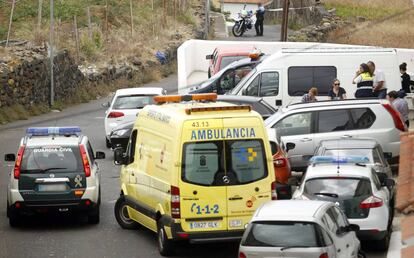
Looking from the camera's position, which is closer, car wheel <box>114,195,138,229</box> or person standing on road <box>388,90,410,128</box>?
car wheel <box>114,195,138,229</box>

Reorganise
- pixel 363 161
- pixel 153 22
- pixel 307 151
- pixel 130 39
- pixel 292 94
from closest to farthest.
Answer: pixel 363 161 < pixel 307 151 < pixel 292 94 < pixel 130 39 < pixel 153 22

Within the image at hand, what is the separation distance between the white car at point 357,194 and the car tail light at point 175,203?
195 centimetres

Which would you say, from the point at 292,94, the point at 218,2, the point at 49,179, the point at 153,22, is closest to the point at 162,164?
the point at 49,179

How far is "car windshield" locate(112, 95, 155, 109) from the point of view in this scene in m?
31.0

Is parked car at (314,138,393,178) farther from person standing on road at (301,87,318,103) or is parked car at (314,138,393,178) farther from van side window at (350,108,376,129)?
person standing on road at (301,87,318,103)

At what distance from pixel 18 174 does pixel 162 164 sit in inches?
128

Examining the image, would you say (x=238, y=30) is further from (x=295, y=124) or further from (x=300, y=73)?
(x=295, y=124)

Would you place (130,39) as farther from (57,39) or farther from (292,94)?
(292,94)

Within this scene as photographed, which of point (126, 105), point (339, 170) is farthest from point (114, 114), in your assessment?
point (339, 170)

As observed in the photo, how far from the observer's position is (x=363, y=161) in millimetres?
19531

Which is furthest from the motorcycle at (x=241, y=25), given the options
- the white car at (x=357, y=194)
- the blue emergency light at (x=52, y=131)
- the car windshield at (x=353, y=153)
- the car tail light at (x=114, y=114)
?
the white car at (x=357, y=194)

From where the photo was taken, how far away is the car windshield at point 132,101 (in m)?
31.0

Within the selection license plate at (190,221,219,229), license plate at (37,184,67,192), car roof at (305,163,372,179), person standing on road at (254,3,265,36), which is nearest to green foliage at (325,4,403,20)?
person standing on road at (254,3,265,36)

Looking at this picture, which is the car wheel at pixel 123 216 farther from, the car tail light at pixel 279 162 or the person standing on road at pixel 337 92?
the person standing on road at pixel 337 92
